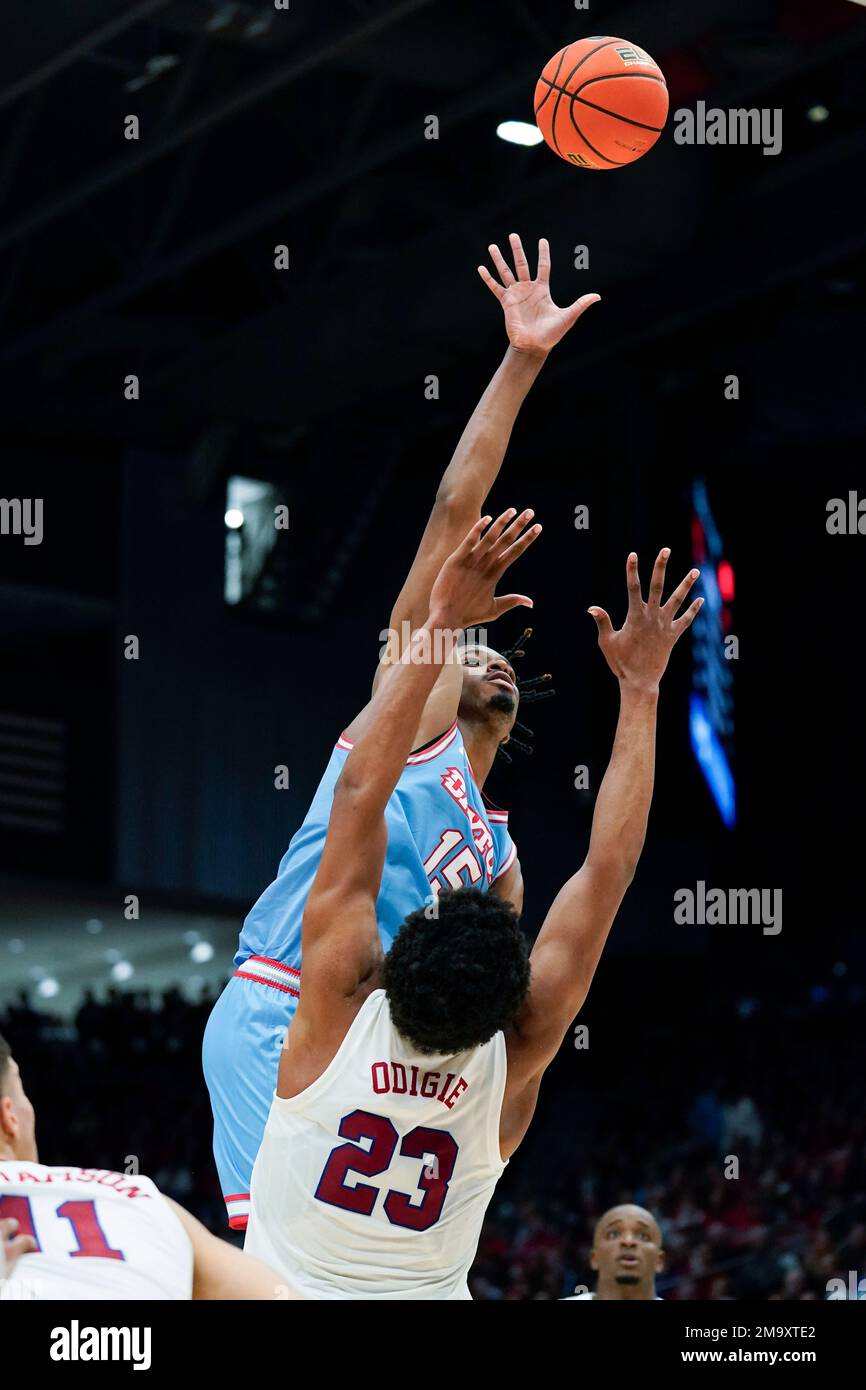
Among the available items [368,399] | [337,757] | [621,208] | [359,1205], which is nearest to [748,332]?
[621,208]

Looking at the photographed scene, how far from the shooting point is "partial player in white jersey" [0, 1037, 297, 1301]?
9.12 feet

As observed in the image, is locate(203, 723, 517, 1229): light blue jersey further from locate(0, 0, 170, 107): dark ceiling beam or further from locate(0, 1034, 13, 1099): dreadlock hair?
locate(0, 0, 170, 107): dark ceiling beam

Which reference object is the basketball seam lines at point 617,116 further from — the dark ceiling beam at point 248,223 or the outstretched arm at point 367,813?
the dark ceiling beam at point 248,223

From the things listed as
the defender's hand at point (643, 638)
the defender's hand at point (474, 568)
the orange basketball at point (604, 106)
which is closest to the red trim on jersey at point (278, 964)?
the defender's hand at point (643, 638)

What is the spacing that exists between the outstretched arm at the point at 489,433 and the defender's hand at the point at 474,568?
0.62m

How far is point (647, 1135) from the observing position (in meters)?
15.9

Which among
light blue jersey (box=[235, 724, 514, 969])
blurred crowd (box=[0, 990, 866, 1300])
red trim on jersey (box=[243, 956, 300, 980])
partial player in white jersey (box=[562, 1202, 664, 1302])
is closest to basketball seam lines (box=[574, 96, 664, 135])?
light blue jersey (box=[235, 724, 514, 969])

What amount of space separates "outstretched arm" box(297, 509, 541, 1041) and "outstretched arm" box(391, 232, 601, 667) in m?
0.64

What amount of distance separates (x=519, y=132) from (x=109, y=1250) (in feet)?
39.3

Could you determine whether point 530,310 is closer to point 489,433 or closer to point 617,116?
point 489,433

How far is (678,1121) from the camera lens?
52.2 ft

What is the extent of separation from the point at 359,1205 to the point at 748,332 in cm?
1340

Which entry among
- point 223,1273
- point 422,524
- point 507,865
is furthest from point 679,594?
point 422,524
